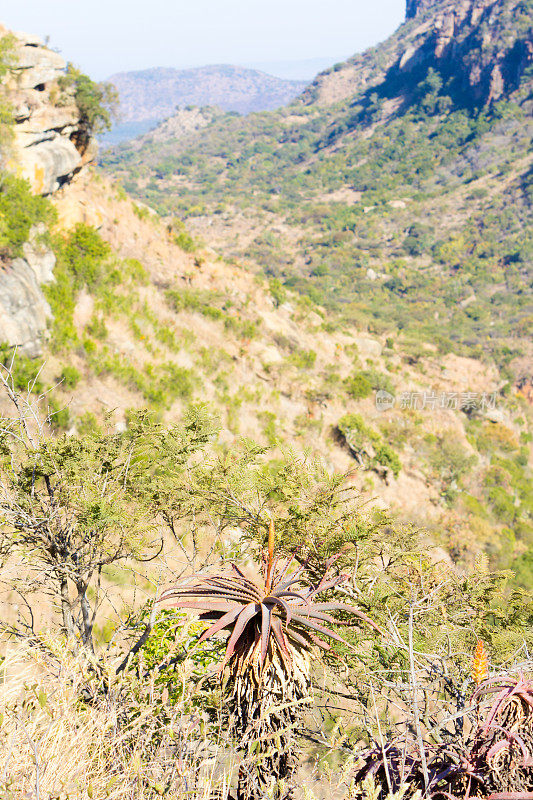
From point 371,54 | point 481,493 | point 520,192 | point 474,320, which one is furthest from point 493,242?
point 371,54

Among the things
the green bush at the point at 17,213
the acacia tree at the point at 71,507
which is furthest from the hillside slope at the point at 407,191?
the acacia tree at the point at 71,507

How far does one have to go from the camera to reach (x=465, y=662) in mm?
4324

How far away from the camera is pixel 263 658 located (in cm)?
259

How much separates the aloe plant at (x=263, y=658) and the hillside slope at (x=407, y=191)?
29.1 meters

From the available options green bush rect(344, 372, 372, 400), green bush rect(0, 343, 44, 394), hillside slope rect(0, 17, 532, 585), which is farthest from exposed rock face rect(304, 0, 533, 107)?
green bush rect(0, 343, 44, 394)

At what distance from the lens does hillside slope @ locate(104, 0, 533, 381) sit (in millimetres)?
50844

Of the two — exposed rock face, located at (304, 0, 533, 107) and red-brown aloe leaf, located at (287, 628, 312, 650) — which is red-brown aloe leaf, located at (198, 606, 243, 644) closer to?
red-brown aloe leaf, located at (287, 628, 312, 650)

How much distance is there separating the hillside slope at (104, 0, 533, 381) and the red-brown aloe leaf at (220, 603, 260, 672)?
29.2 m

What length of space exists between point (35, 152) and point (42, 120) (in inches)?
65.3

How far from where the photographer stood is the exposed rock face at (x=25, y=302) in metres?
11.0

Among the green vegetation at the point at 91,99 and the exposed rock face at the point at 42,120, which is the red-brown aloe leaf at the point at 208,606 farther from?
the green vegetation at the point at 91,99

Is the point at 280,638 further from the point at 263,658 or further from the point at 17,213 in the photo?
the point at 17,213

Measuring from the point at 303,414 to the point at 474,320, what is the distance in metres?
37.1

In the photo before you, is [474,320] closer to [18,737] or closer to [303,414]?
[303,414]
